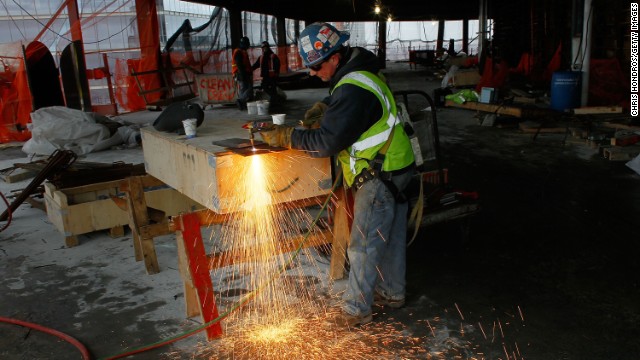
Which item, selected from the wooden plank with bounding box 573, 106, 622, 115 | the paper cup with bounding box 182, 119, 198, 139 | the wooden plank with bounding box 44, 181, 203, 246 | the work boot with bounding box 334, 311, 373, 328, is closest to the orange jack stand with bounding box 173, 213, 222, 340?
the paper cup with bounding box 182, 119, 198, 139

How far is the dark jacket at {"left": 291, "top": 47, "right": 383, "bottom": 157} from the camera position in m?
2.95

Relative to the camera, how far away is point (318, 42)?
306 centimetres

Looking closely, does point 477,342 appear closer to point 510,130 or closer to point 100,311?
point 100,311

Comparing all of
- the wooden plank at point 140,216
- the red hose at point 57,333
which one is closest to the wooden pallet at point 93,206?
the wooden plank at point 140,216

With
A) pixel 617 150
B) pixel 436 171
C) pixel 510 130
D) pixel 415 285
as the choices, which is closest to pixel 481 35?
pixel 510 130

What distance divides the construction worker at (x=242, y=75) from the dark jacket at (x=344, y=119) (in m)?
10.3

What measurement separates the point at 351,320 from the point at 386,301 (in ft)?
1.24

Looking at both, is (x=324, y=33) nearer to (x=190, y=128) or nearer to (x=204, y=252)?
(x=190, y=128)

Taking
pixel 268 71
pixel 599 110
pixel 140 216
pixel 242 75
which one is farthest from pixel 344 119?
pixel 268 71

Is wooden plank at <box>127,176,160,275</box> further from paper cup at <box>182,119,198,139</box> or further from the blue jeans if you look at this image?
the blue jeans

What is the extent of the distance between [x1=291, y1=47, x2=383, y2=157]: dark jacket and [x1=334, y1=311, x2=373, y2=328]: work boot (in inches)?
39.8

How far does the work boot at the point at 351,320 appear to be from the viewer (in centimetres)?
330

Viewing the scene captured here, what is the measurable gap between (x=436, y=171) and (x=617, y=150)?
3.76 m

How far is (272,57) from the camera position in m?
14.4
